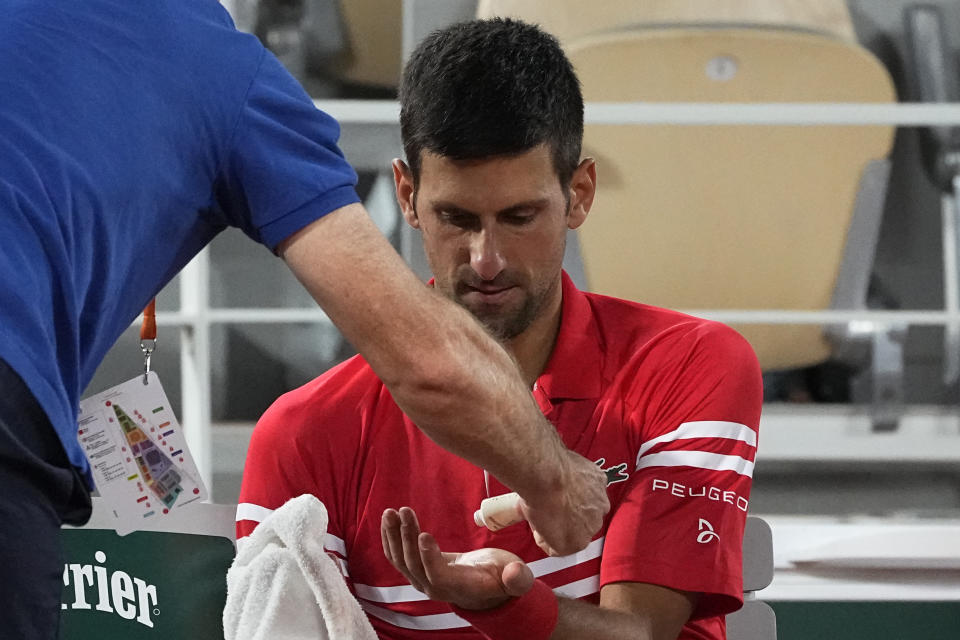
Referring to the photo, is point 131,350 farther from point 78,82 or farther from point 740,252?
point 78,82

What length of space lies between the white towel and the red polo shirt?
175 mm

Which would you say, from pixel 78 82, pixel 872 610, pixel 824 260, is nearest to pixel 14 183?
pixel 78 82

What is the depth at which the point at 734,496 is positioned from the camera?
53.6 inches

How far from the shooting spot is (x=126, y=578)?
4.96 feet

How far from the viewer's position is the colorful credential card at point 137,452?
1.31 metres

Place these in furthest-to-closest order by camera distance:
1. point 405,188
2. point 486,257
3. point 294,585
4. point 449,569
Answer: point 405,188 < point 486,257 < point 294,585 < point 449,569

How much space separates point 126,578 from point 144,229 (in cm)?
74

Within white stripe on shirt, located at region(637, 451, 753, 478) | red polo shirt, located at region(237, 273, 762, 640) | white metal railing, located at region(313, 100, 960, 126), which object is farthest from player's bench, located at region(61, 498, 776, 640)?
white metal railing, located at region(313, 100, 960, 126)

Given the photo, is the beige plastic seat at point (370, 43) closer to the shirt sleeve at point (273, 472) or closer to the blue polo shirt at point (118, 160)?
the shirt sleeve at point (273, 472)

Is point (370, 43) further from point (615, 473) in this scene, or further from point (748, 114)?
point (615, 473)

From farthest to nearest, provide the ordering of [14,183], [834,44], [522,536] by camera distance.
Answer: [834,44]
[522,536]
[14,183]

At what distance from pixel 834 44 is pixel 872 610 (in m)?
1.25

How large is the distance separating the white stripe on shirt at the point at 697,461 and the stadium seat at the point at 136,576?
0.51m

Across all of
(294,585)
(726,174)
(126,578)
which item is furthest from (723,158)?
(294,585)
